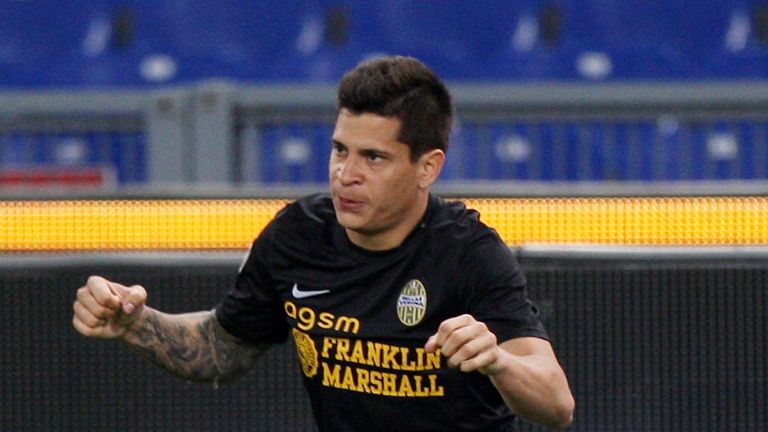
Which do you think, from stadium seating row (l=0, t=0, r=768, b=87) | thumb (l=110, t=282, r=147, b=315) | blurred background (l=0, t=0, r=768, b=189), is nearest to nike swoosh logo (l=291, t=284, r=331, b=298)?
thumb (l=110, t=282, r=147, b=315)

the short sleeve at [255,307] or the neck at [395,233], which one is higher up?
the neck at [395,233]

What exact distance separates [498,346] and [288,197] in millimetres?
1805

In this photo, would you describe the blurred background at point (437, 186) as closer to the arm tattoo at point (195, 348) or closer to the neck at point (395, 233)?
the arm tattoo at point (195, 348)

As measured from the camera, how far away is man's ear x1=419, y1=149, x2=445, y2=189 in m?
3.39

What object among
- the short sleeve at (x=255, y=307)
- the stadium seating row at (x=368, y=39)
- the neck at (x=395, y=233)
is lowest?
the short sleeve at (x=255, y=307)

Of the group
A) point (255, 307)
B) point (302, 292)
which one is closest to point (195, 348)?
point (255, 307)

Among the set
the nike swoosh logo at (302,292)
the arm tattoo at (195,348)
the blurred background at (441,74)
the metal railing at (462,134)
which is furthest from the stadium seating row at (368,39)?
the nike swoosh logo at (302,292)

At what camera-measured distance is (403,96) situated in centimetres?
333

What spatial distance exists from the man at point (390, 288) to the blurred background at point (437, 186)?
117 centimetres

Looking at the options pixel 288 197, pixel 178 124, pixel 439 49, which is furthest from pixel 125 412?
pixel 439 49

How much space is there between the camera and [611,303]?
4668 millimetres

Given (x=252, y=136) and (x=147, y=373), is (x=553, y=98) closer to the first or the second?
(x=252, y=136)

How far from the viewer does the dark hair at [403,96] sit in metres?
3.32

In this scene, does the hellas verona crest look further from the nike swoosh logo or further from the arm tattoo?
the arm tattoo
